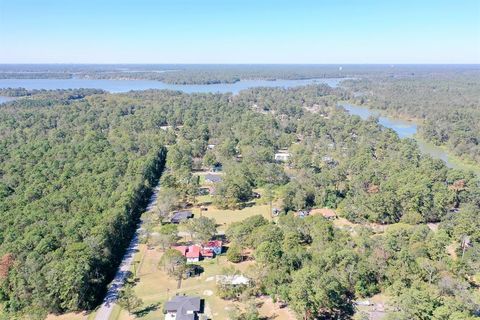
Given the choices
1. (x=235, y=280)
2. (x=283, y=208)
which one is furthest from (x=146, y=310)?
(x=283, y=208)

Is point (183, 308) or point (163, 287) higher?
point (183, 308)

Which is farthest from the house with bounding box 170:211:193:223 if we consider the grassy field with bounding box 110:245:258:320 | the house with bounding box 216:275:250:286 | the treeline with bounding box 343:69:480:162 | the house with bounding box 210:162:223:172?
the treeline with bounding box 343:69:480:162

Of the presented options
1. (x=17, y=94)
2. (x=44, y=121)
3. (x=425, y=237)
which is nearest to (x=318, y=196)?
(x=425, y=237)

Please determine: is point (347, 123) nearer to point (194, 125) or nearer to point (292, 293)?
point (194, 125)

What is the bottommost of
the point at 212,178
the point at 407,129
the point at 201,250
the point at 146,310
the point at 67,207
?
the point at 146,310

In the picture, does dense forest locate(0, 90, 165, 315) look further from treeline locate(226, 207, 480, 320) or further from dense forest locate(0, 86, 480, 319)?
treeline locate(226, 207, 480, 320)

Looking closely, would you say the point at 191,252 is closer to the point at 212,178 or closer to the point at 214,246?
the point at 214,246

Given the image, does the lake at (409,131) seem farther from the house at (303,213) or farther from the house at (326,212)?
the house at (303,213)
